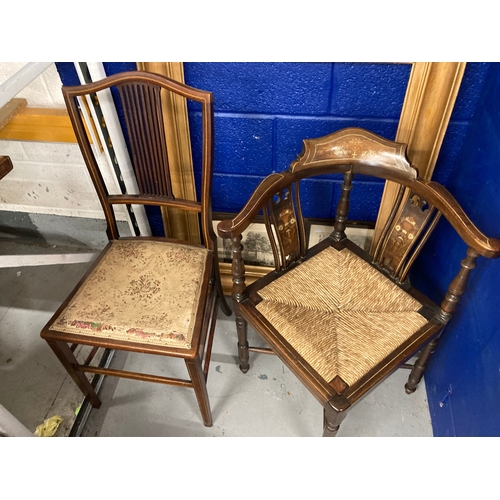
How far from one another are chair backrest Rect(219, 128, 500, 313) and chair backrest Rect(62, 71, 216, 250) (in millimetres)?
Answer: 256

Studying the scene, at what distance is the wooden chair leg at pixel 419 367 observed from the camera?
4.47 feet

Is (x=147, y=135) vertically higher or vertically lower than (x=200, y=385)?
higher

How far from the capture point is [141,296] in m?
1.33

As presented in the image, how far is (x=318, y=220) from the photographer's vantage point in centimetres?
169

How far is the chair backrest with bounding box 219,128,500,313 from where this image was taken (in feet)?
3.76

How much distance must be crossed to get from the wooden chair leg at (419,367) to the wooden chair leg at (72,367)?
4.18ft

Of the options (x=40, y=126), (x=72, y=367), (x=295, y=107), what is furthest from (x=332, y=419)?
(x=40, y=126)

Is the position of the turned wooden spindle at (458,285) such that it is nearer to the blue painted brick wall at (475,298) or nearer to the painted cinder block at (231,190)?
the blue painted brick wall at (475,298)

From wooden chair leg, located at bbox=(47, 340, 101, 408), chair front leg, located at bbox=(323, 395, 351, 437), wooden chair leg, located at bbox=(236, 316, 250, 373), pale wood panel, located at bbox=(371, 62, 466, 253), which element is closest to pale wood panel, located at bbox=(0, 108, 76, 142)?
wooden chair leg, located at bbox=(47, 340, 101, 408)

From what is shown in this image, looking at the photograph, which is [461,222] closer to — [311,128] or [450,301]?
[450,301]

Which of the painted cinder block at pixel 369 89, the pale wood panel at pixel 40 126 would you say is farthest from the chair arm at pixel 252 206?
the pale wood panel at pixel 40 126

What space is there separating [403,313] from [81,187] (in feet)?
5.13

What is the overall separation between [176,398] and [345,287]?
0.88m

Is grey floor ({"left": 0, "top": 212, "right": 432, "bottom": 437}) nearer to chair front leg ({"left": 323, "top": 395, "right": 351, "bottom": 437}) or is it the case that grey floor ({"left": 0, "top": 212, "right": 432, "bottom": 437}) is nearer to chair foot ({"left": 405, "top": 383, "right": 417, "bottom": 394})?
chair foot ({"left": 405, "top": 383, "right": 417, "bottom": 394})
